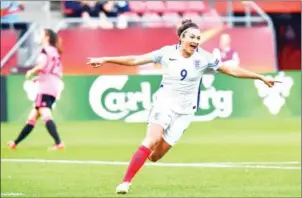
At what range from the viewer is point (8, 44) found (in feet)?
90.7

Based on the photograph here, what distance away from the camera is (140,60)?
1153cm

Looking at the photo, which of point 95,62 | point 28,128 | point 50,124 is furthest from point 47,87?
point 95,62

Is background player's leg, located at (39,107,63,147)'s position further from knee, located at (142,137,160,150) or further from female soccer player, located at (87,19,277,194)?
knee, located at (142,137,160,150)

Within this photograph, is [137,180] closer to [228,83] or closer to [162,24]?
[228,83]

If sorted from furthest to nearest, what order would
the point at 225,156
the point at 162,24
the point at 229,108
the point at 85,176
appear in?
the point at 162,24
the point at 229,108
the point at 225,156
the point at 85,176

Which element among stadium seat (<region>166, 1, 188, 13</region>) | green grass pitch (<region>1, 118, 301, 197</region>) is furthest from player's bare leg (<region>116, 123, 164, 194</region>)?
stadium seat (<region>166, 1, 188, 13</region>)

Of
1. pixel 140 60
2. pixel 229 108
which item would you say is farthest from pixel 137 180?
pixel 229 108

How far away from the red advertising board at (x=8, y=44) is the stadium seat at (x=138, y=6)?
355 centimetres

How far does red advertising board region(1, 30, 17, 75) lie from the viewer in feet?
89.7

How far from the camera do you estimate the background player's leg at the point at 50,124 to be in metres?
19.4

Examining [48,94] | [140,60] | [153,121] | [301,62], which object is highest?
[140,60]

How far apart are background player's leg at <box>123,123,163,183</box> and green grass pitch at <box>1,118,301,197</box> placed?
7.48 feet

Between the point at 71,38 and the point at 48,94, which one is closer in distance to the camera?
the point at 48,94

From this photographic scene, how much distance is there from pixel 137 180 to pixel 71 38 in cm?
1212
